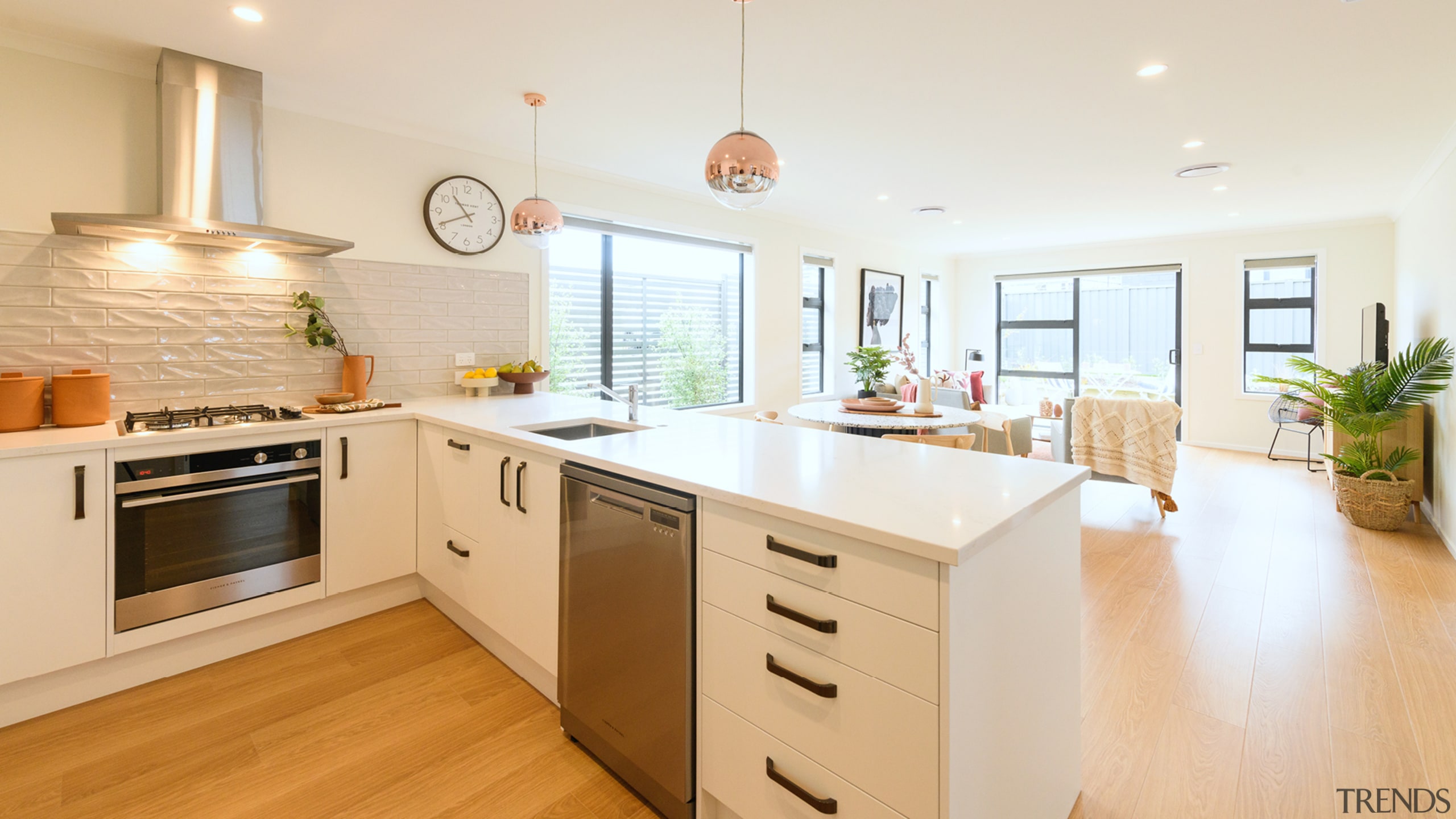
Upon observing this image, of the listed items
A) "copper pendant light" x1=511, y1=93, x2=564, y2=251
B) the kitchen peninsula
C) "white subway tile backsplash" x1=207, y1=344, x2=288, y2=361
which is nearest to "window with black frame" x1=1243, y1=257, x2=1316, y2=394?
the kitchen peninsula

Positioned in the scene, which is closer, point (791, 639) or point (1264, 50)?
point (791, 639)

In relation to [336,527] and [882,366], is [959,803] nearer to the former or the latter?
[336,527]

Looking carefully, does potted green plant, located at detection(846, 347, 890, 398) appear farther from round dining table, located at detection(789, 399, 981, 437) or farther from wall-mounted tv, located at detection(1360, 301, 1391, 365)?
wall-mounted tv, located at detection(1360, 301, 1391, 365)

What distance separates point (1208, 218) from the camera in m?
6.06

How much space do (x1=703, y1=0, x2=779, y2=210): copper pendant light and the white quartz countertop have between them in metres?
A: 0.77

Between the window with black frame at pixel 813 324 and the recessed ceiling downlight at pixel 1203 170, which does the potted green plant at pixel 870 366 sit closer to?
the window with black frame at pixel 813 324

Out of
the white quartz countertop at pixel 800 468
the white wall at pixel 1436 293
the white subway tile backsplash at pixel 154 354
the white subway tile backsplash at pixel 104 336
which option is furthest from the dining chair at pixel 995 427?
the white subway tile backsplash at pixel 104 336

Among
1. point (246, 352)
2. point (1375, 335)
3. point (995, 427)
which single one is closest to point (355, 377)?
point (246, 352)

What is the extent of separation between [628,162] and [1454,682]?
448cm

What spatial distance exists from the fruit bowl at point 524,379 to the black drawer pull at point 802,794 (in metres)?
2.79

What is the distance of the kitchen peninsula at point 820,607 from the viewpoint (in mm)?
1121

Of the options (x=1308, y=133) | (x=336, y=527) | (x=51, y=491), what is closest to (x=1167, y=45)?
(x=1308, y=133)

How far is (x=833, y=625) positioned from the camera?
1.21m

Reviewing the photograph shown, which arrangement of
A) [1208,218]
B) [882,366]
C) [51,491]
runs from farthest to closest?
[1208,218] < [882,366] < [51,491]
